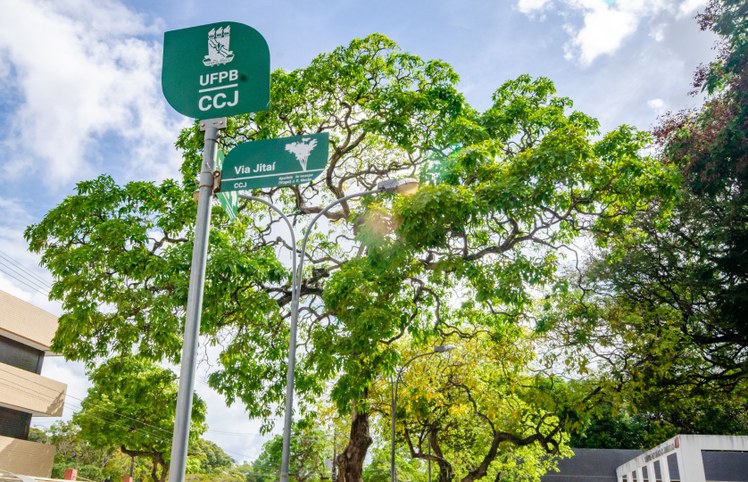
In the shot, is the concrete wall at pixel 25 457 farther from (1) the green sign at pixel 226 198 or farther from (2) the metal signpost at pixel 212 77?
(2) the metal signpost at pixel 212 77

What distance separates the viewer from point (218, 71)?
4.03 meters

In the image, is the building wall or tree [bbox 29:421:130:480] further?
tree [bbox 29:421:130:480]

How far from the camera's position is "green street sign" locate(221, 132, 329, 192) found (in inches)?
164

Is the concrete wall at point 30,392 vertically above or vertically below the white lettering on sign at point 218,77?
above

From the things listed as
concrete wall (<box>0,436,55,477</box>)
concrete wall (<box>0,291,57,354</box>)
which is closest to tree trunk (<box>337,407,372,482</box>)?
concrete wall (<box>0,436,55,477</box>)

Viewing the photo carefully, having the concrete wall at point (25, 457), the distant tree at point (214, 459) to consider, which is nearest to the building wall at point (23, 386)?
the concrete wall at point (25, 457)

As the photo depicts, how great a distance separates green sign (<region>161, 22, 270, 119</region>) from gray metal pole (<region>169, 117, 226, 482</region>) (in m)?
0.14

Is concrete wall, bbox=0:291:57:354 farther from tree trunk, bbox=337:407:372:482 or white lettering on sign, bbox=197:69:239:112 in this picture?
white lettering on sign, bbox=197:69:239:112

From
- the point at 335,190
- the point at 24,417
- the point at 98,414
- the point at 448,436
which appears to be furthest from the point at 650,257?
the point at 98,414

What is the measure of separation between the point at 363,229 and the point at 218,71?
7.47m

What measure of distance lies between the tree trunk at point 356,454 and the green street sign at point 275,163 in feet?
43.9

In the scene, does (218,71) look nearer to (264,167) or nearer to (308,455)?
(264,167)

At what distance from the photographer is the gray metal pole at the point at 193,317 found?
344cm

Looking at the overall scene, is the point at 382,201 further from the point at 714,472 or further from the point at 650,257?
the point at 714,472
